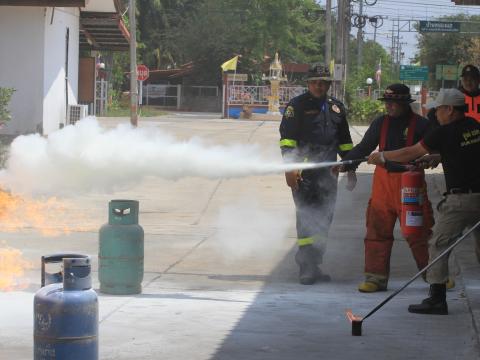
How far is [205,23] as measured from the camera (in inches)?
2712

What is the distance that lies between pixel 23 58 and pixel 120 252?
1654 cm

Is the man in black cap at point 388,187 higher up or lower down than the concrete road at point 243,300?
higher up

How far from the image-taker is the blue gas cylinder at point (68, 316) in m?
4.75

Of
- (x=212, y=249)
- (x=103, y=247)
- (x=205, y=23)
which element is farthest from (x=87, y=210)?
(x=205, y=23)

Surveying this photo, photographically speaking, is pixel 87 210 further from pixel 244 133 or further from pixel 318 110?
pixel 244 133

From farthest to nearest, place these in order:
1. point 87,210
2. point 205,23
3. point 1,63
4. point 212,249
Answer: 1. point 205,23
2. point 1,63
3. point 87,210
4. point 212,249

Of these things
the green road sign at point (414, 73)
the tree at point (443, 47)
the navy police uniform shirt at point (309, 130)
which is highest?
the tree at point (443, 47)

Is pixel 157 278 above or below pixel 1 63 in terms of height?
below

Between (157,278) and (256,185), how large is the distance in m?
8.46

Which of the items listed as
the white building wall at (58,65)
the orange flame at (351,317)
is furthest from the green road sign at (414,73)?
the orange flame at (351,317)

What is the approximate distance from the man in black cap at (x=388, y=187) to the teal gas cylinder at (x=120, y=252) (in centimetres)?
191

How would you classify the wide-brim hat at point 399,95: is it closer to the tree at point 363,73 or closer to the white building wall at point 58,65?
the white building wall at point 58,65

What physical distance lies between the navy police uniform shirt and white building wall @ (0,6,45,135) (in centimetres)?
1576

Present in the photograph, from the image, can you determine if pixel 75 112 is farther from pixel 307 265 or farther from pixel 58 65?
pixel 307 265
